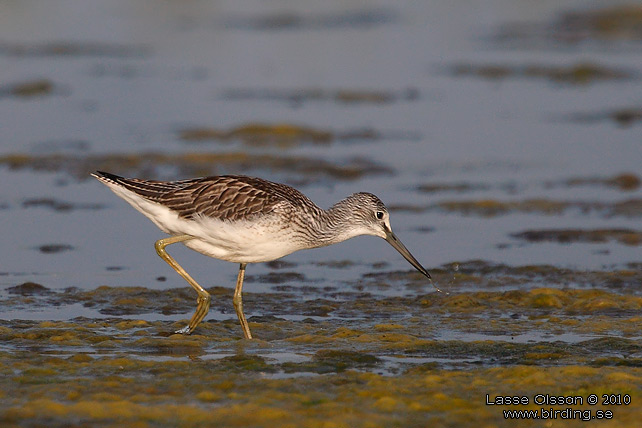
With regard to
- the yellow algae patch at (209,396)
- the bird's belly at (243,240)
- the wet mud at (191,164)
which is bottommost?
the yellow algae patch at (209,396)

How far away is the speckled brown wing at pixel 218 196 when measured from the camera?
31.6 feet

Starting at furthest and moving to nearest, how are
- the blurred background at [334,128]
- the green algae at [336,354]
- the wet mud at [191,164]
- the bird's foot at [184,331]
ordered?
the wet mud at [191,164], the blurred background at [334,128], the bird's foot at [184,331], the green algae at [336,354]

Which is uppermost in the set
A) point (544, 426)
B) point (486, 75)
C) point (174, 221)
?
point (486, 75)

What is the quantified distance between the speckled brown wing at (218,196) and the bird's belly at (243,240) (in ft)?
0.30

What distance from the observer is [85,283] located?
11.2 m

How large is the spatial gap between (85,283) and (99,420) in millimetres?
4122

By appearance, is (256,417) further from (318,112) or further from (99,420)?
(318,112)

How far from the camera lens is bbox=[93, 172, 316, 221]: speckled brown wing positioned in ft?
31.6

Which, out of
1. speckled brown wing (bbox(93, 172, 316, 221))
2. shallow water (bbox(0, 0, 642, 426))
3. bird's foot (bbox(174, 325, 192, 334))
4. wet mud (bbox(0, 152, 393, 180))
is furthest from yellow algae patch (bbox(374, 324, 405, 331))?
wet mud (bbox(0, 152, 393, 180))

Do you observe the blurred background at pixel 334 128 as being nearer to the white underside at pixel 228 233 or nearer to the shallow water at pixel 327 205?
the shallow water at pixel 327 205

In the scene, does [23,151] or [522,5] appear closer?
[23,151]

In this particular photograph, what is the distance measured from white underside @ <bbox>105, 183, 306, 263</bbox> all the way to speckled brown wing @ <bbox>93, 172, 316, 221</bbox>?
0.06m

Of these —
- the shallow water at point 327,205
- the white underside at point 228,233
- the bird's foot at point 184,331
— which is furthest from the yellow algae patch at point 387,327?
the bird's foot at point 184,331

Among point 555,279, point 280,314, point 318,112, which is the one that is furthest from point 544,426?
point 318,112
